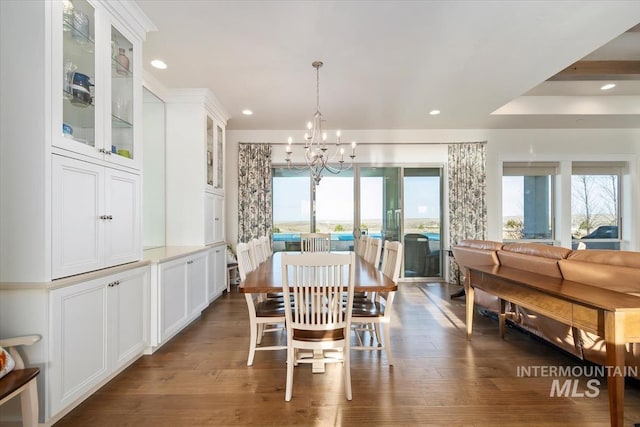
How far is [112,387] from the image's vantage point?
2.07 metres

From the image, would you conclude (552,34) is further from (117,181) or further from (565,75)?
(117,181)

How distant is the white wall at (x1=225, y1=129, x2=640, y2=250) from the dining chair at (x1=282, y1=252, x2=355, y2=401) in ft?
12.8

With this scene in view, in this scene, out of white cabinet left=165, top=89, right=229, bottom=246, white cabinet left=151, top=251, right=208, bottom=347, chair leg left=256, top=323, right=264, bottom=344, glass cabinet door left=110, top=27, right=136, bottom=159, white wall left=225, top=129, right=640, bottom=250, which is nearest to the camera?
glass cabinet door left=110, top=27, right=136, bottom=159

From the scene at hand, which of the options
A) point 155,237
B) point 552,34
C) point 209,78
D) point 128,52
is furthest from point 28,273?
point 552,34

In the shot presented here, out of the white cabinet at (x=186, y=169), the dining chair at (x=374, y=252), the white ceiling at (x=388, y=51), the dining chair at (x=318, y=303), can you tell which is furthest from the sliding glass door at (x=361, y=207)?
the dining chair at (x=318, y=303)

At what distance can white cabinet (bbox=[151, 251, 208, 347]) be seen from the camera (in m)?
2.57

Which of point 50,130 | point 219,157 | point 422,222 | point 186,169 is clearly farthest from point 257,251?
point 422,222

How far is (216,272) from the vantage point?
409 centimetres

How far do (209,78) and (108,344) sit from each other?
284 centimetres

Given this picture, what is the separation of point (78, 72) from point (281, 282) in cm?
191

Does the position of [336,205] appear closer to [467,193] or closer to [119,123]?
[467,193]

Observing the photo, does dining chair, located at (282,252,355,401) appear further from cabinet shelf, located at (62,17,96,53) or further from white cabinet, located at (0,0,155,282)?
cabinet shelf, located at (62,17,96,53)

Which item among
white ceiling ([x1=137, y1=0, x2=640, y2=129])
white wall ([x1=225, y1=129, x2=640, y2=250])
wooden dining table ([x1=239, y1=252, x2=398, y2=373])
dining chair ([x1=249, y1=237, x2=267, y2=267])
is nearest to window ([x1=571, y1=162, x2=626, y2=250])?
white wall ([x1=225, y1=129, x2=640, y2=250])

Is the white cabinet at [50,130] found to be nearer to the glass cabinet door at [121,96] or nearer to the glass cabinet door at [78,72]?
the glass cabinet door at [78,72]
